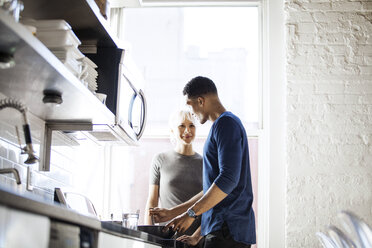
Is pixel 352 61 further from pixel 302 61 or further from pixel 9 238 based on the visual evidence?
pixel 9 238

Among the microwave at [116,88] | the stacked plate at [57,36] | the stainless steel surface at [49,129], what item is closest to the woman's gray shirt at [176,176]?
the microwave at [116,88]

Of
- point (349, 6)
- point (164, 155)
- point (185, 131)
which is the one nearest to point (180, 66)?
point (185, 131)

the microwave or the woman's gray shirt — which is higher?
the microwave

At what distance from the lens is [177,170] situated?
12.2 ft

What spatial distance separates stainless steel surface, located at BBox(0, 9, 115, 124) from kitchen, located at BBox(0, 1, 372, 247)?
4.23 ft

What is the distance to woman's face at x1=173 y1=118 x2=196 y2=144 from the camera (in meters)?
3.82

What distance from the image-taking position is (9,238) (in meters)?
0.94

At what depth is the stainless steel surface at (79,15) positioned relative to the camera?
2.23 meters

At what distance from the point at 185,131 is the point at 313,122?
0.92 metres

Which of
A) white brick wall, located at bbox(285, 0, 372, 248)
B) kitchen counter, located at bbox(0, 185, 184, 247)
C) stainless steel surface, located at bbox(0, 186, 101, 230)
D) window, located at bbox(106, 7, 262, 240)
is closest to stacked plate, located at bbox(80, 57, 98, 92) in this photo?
kitchen counter, located at bbox(0, 185, 184, 247)

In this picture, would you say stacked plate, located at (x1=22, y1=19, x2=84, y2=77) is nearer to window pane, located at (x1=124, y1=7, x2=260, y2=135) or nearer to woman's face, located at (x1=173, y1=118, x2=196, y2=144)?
woman's face, located at (x1=173, y1=118, x2=196, y2=144)

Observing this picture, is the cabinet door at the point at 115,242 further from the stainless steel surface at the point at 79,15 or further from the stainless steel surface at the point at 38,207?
the stainless steel surface at the point at 79,15

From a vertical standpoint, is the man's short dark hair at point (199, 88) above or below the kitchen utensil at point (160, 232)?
above

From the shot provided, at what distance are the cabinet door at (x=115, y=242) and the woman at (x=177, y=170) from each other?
1586 mm
